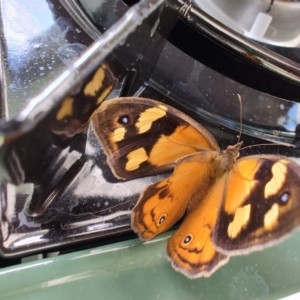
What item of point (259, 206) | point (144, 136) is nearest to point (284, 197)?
point (259, 206)

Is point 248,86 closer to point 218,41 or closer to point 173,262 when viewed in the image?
→ point 218,41

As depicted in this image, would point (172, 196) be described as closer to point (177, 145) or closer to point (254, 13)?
point (177, 145)

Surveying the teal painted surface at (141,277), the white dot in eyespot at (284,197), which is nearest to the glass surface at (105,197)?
the teal painted surface at (141,277)

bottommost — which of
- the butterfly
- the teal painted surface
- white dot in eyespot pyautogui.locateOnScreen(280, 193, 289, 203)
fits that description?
the teal painted surface

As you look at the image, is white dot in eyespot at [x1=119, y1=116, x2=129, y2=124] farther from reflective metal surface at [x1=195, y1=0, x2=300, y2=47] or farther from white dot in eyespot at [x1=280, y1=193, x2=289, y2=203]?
reflective metal surface at [x1=195, y1=0, x2=300, y2=47]

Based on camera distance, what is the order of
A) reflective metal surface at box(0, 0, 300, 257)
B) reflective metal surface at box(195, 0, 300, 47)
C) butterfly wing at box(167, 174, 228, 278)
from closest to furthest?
reflective metal surface at box(0, 0, 300, 257), butterfly wing at box(167, 174, 228, 278), reflective metal surface at box(195, 0, 300, 47)

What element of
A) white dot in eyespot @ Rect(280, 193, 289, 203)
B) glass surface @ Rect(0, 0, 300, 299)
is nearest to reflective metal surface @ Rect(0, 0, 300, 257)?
glass surface @ Rect(0, 0, 300, 299)
